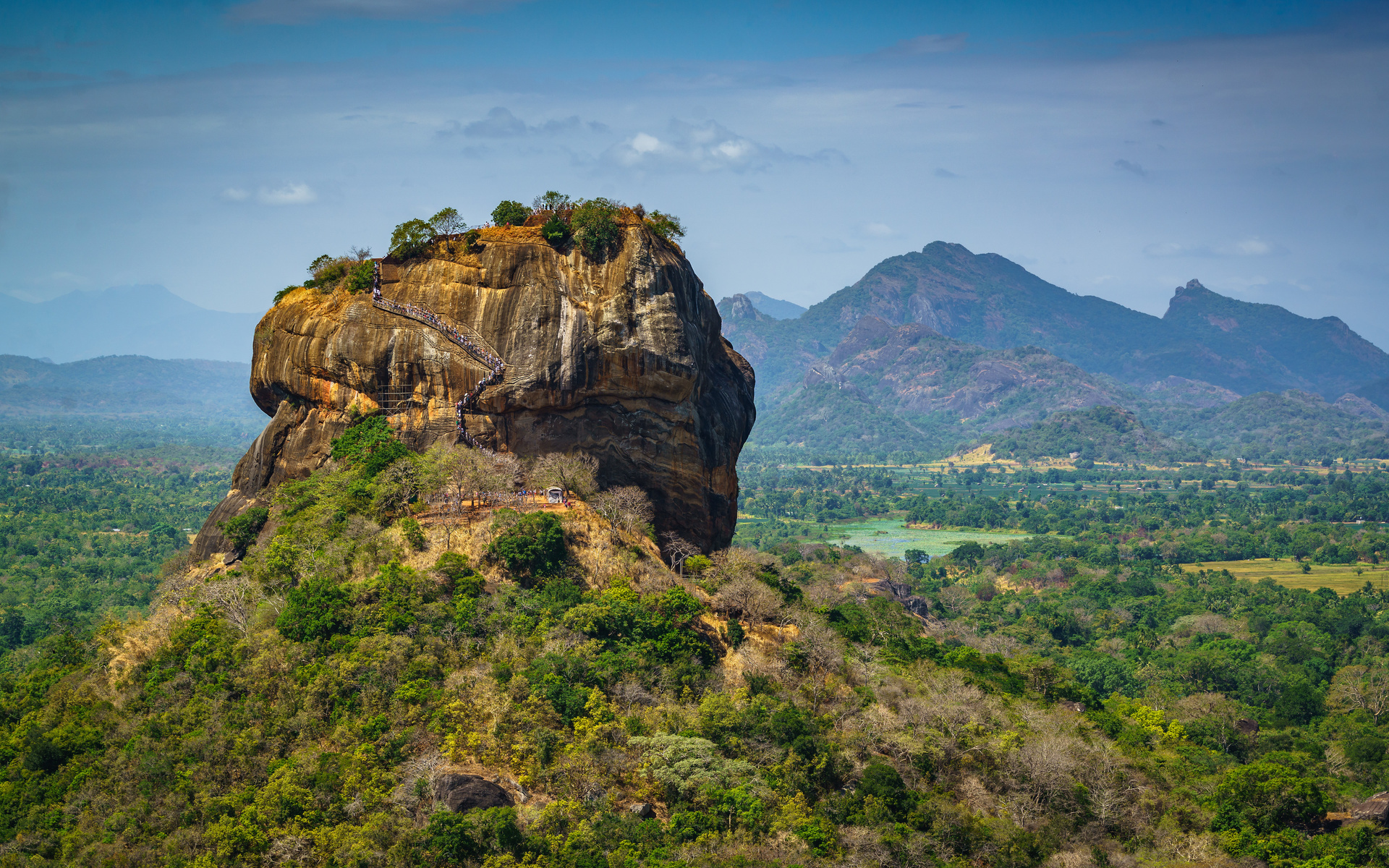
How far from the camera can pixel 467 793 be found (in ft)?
87.1

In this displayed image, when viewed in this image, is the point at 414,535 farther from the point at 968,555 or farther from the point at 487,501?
the point at 968,555

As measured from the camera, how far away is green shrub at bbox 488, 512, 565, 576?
34531 millimetres

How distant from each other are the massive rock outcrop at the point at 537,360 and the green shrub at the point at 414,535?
401 centimetres

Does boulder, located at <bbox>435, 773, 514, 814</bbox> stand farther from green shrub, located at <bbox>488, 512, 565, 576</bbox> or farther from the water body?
the water body

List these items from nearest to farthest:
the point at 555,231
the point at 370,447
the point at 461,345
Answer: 1. the point at 461,345
2. the point at 555,231
3. the point at 370,447

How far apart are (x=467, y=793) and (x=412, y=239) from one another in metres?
20.0

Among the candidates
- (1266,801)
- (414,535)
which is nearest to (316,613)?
(414,535)

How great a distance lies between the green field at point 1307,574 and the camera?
9125 centimetres

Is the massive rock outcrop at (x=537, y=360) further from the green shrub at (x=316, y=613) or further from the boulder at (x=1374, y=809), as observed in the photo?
the boulder at (x=1374, y=809)

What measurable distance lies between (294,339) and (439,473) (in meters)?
8.25

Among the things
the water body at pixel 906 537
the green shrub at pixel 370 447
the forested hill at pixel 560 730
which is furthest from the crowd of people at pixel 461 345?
the water body at pixel 906 537

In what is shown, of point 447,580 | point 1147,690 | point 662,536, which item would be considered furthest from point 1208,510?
point 447,580

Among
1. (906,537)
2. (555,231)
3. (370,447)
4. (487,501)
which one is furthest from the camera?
(906,537)

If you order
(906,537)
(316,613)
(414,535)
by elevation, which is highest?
(414,535)
